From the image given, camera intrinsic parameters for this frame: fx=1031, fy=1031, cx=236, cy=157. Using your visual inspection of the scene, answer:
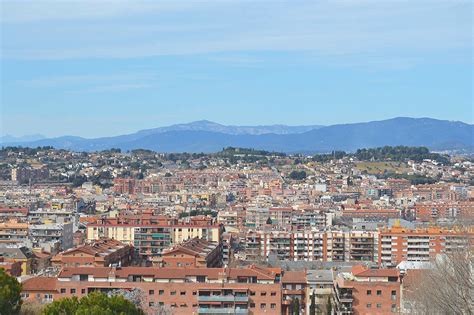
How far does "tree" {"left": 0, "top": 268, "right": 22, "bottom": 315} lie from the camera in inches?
708

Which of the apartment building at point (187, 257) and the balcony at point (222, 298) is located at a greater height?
the apartment building at point (187, 257)

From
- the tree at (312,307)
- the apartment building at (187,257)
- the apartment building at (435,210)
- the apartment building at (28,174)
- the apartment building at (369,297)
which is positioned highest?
the apartment building at (28,174)

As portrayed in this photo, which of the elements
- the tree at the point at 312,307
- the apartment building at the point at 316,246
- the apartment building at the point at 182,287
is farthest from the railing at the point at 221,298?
the apartment building at the point at 316,246

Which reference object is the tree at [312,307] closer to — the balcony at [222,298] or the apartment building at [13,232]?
the balcony at [222,298]

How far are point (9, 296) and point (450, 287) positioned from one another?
7752mm

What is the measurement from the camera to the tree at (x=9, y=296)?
59.0 feet

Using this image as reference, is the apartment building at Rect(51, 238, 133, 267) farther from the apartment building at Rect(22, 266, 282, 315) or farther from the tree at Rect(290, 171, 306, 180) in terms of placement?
the tree at Rect(290, 171, 306, 180)

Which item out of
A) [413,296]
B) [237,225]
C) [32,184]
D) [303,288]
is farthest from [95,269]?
[32,184]

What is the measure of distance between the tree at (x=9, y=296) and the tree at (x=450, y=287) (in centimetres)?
745

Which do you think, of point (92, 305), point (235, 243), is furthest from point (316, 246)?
point (92, 305)

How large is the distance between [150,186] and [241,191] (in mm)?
8002

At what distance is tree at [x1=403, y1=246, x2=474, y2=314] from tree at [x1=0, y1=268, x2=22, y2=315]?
293 inches

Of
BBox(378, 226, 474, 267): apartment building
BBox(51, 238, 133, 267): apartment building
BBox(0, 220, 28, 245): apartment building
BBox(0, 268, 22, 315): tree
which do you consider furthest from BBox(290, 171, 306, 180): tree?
BBox(0, 268, 22, 315): tree

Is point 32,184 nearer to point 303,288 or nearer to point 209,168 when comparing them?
point 209,168
